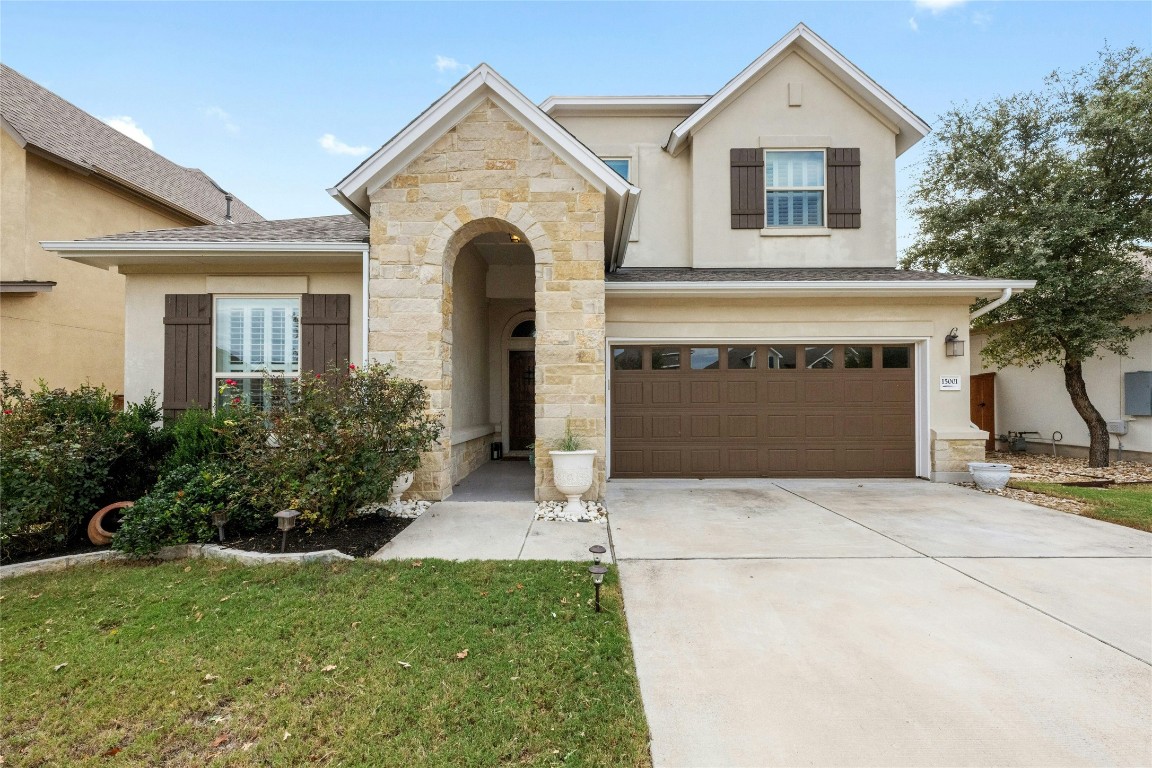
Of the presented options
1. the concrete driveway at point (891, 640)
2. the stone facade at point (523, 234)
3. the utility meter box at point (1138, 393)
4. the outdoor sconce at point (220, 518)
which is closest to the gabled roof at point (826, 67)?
the stone facade at point (523, 234)

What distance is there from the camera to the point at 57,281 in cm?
891

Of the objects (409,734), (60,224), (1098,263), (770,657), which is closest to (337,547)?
(409,734)

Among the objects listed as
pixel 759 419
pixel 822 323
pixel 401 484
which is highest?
pixel 822 323

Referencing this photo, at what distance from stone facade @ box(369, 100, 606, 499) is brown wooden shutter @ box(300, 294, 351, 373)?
1.11 m

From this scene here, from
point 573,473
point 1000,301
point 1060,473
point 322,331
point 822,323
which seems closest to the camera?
point 573,473

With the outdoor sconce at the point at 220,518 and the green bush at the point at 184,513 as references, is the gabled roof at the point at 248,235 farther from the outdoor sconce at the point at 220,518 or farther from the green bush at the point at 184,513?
the outdoor sconce at the point at 220,518

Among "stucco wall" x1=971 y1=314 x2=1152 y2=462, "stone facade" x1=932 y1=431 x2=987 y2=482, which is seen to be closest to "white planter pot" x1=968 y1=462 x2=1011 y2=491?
"stone facade" x1=932 y1=431 x2=987 y2=482

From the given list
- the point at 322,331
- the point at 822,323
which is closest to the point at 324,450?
the point at 322,331

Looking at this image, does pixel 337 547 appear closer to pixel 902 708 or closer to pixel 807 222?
pixel 902 708

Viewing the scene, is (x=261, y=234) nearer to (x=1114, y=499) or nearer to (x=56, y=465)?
(x=56, y=465)

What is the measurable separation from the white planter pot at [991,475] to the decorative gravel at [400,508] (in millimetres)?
7867

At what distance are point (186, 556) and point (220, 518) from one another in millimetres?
422

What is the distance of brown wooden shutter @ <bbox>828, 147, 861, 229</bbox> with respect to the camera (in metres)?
8.95

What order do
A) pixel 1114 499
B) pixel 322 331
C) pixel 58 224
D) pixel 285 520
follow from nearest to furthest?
pixel 285 520
pixel 1114 499
pixel 322 331
pixel 58 224
